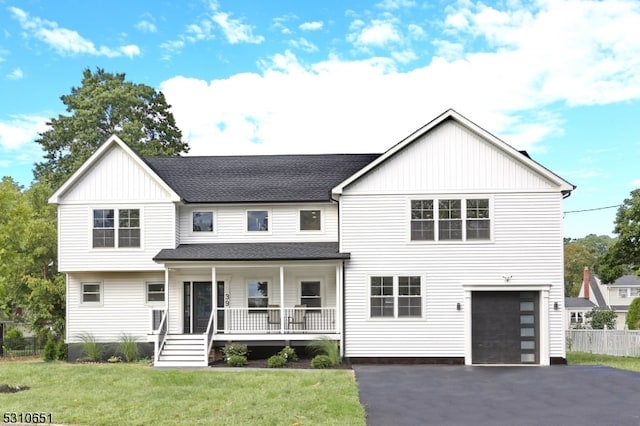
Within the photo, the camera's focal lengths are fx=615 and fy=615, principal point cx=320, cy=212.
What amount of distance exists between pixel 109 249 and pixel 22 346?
33.2 feet

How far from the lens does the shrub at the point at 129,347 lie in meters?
21.2

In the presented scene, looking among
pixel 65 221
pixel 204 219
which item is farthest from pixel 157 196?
pixel 65 221

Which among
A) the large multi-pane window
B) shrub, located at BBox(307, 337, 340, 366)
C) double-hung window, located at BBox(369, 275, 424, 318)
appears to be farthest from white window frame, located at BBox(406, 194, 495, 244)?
shrub, located at BBox(307, 337, 340, 366)

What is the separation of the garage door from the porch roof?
4809mm

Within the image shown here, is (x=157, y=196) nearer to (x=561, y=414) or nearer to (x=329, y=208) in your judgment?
(x=329, y=208)

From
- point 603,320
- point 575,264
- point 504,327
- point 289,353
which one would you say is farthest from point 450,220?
point 575,264

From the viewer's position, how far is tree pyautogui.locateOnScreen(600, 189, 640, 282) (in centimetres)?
2333

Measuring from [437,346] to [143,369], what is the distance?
9223 mm

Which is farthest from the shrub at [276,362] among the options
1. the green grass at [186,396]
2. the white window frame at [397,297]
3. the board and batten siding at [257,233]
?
the board and batten siding at [257,233]

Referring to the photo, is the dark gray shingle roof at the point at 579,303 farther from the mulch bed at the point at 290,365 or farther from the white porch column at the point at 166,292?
the white porch column at the point at 166,292

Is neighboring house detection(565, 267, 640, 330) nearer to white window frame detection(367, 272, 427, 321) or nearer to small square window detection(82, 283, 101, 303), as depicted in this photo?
white window frame detection(367, 272, 427, 321)

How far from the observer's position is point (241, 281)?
22344mm

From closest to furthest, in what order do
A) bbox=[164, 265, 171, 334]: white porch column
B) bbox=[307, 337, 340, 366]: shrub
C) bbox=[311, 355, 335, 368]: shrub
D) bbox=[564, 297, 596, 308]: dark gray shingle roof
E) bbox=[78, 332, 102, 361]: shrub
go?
bbox=[311, 355, 335, 368]: shrub
bbox=[307, 337, 340, 366]: shrub
bbox=[164, 265, 171, 334]: white porch column
bbox=[78, 332, 102, 361]: shrub
bbox=[564, 297, 596, 308]: dark gray shingle roof

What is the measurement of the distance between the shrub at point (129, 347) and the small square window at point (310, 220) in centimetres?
713
